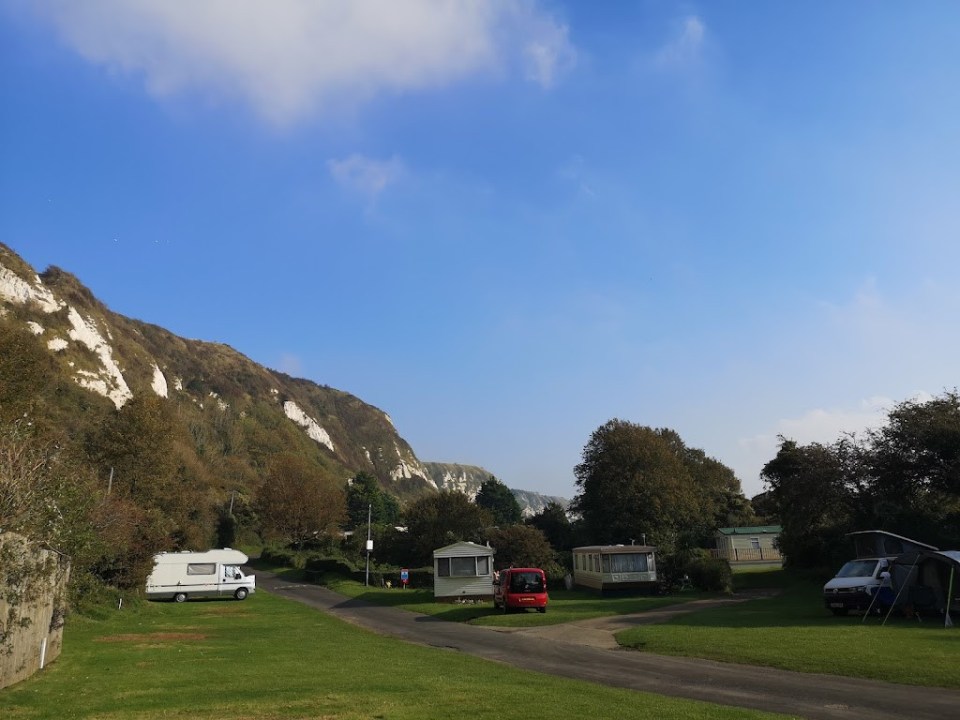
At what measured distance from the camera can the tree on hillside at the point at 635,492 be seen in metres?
62.8

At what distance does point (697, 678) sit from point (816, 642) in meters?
5.62

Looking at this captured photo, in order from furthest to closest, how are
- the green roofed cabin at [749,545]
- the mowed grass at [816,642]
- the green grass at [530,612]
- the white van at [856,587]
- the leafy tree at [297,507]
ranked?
the leafy tree at [297,507] < the green roofed cabin at [749,545] < the green grass at [530,612] < the white van at [856,587] < the mowed grass at [816,642]

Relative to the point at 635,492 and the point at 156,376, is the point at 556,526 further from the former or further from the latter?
the point at 156,376

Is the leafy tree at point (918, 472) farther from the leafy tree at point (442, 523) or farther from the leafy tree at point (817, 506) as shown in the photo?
the leafy tree at point (442, 523)

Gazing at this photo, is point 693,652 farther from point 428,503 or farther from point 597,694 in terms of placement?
point 428,503

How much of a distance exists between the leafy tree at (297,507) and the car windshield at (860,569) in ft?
215

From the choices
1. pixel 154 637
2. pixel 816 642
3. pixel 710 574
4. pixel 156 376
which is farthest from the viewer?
pixel 156 376

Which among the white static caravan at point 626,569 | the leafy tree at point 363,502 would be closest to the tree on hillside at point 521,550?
the white static caravan at point 626,569

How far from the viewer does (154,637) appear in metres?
22.1

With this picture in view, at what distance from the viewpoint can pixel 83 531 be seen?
16.0 m

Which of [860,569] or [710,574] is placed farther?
[710,574]

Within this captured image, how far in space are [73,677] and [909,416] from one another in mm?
37038

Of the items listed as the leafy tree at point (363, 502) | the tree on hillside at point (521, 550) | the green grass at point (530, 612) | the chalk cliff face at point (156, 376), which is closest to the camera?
the green grass at point (530, 612)

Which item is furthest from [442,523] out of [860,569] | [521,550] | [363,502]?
[363,502]
